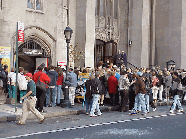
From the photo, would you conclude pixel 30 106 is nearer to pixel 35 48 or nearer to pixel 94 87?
pixel 94 87

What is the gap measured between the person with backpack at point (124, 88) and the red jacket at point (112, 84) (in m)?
0.64

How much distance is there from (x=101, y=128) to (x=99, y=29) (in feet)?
61.8

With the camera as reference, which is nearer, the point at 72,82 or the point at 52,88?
the point at 52,88

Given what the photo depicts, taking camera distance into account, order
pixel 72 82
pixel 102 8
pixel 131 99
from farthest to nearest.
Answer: pixel 102 8 < pixel 72 82 < pixel 131 99

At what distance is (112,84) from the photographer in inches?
587

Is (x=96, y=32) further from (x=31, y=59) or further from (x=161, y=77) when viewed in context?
(x=161, y=77)

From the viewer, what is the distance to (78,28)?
2528 cm

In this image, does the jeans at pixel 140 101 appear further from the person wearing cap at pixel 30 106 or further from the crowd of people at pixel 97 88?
the person wearing cap at pixel 30 106

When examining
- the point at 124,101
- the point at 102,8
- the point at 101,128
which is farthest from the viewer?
the point at 102,8

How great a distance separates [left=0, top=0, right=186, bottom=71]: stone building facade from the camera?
2005 cm

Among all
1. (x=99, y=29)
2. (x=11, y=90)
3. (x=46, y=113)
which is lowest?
(x=46, y=113)

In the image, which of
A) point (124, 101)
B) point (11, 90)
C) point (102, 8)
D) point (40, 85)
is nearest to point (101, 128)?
point (40, 85)

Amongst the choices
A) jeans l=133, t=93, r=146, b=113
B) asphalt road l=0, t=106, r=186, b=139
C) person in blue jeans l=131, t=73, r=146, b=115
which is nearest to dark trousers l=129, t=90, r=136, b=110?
jeans l=133, t=93, r=146, b=113

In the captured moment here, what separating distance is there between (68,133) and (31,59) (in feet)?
42.6
